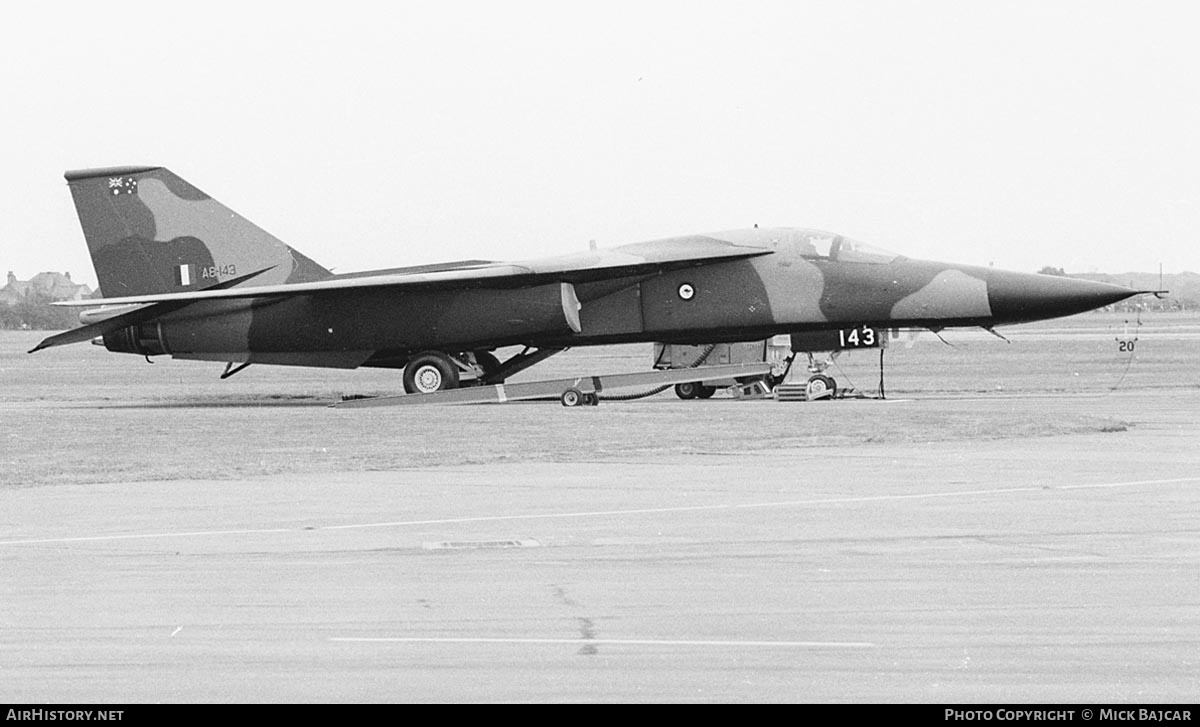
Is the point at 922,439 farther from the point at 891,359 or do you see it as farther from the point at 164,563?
the point at 891,359

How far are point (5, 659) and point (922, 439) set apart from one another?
11.5 metres

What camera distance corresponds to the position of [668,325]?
2447 centimetres

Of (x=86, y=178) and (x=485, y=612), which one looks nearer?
(x=485, y=612)

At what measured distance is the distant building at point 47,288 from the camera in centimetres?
13188

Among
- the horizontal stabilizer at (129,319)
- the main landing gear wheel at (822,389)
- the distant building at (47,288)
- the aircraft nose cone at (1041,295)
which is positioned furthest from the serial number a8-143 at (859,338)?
the distant building at (47,288)

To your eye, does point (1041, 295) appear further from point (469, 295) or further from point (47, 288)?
point (47, 288)

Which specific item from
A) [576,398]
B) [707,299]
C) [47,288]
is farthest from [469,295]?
[47,288]

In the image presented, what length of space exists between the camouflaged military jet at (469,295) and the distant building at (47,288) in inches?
4221

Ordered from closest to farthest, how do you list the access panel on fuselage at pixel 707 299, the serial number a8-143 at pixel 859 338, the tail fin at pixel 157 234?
the access panel on fuselage at pixel 707 299
the serial number a8-143 at pixel 859 338
the tail fin at pixel 157 234

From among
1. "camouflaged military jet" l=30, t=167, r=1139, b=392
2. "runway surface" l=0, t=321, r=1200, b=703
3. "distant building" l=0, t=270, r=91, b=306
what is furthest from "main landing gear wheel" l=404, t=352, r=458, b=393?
"distant building" l=0, t=270, r=91, b=306

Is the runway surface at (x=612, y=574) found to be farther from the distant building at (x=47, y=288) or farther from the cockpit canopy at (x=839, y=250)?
the distant building at (x=47, y=288)

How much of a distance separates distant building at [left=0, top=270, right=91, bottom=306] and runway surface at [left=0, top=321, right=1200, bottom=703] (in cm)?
12177

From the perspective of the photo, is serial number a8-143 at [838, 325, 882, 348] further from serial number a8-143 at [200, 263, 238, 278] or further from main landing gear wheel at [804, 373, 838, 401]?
serial number a8-143 at [200, 263, 238, 278]

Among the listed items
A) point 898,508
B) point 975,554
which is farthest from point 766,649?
point 898,508
